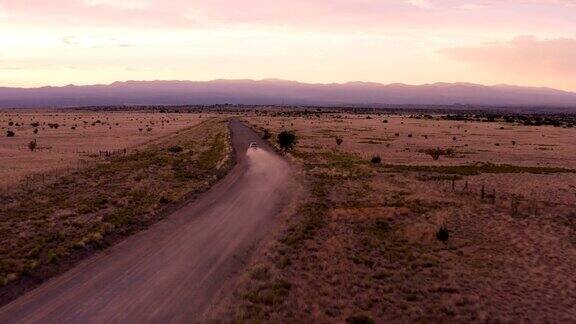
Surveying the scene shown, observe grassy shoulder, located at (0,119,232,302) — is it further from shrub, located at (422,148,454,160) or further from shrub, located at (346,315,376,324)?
shrub, located at (422,148,454,160)

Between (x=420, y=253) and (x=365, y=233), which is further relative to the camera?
(x=365, y=233)

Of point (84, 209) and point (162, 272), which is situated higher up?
point (84, 209)

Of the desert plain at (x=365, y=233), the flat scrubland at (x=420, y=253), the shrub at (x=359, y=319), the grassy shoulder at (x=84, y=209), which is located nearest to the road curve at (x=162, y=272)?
the desert plain at (x=365, y=233)

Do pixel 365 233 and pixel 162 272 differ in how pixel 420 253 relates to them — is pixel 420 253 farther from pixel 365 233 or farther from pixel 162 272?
pixel 162 272

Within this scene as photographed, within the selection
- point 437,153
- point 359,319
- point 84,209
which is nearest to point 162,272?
point 359,319

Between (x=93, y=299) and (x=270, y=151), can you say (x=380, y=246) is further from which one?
(x=270, y=151)

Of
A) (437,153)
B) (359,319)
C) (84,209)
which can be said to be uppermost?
(437,153)

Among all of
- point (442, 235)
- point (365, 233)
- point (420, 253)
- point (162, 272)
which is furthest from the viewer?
point (365, 233)

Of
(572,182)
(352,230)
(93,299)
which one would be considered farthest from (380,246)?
(572,182)
